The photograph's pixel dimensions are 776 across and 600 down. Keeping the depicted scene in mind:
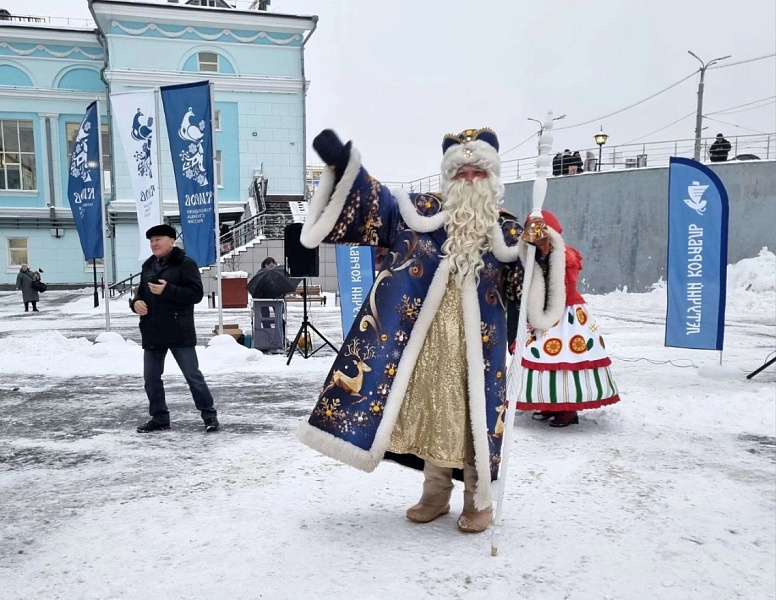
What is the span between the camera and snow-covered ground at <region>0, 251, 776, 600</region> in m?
2.54

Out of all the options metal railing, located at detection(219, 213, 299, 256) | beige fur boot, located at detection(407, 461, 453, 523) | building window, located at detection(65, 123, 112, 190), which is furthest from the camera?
building window, located at detection(65, 123, 112, 190)

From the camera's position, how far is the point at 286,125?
25.5m

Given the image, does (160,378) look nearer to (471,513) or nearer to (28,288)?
(471,513)

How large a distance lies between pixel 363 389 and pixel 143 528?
4.39ft

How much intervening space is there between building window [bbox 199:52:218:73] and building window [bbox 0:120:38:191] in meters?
7.82

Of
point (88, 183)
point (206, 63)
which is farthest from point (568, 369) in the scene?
point (206, 63)

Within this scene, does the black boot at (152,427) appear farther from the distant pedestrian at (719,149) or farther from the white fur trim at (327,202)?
the distant pedestrian at (719,149)

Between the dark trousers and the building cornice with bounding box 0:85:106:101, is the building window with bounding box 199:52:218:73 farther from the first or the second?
the dark trousers

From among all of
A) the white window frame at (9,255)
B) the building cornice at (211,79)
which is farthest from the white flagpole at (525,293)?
the white window frame at (9,255)

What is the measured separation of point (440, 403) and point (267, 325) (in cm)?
695

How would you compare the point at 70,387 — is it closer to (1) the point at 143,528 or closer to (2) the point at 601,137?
(1) the point at 143,528

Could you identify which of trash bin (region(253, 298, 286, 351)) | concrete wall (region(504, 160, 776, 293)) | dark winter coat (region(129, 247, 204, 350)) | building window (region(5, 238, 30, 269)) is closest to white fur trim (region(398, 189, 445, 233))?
dark winter coat (region(129, 247, 204, 350))

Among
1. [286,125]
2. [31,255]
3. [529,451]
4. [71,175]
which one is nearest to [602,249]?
[286,125]

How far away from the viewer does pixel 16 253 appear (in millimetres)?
25969
